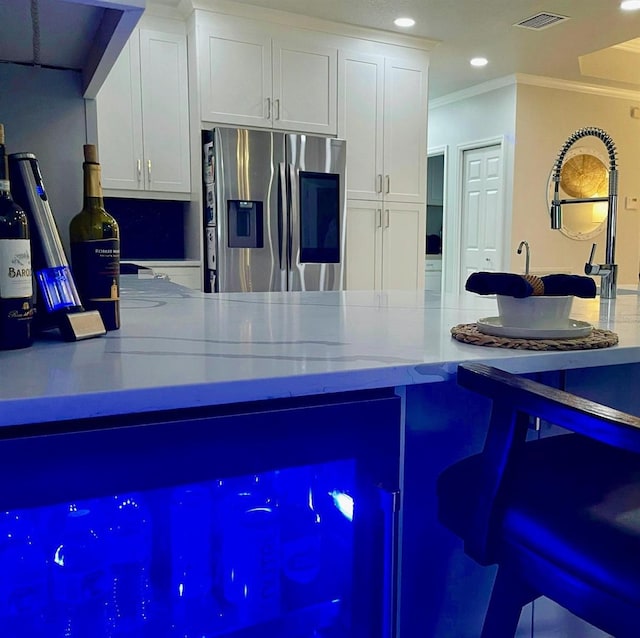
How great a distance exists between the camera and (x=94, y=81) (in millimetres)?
1270

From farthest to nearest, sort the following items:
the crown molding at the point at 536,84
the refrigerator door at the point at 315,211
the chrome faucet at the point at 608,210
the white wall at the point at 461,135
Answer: the white wall at the point at 461,135
the crown molding at the point at 536,84
the refrigerator door at the point at 315,211
the chrome faucet at the point at 608,210

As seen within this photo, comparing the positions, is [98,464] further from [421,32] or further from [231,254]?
[421,32]

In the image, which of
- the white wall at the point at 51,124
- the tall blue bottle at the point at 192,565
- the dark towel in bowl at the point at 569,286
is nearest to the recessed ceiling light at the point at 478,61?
the white wall at the point at 51,124

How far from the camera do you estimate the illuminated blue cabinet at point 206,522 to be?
0.70m

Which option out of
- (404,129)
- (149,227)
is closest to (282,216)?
(149,227)

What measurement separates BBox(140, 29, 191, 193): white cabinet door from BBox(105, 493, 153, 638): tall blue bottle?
3518 mm

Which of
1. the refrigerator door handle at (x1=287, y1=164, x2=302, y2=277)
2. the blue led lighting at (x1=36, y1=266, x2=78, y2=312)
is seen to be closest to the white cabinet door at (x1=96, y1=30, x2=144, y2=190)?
the refrigerator door handle at (x1=287, y1=164, x2=302, y2=277)

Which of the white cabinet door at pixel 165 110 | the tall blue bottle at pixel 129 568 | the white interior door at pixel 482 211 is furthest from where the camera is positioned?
the white interior door at pixel 482 211

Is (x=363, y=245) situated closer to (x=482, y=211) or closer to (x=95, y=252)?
(x=482, y=211)

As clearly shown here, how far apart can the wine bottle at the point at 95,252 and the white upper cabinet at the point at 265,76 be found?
2.99 meters

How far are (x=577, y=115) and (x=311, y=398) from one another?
→ 5.85 meters

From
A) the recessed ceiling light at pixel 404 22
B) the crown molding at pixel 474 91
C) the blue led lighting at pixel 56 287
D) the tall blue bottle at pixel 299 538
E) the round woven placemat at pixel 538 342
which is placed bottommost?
the tall blue bottle at pixel 299 538

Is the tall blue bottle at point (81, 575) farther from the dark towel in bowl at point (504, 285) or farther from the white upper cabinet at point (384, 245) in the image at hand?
the white upper cabinet at point (384, 245)

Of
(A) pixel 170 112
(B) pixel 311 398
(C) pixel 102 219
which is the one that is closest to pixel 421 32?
(A) pixel 170 112
